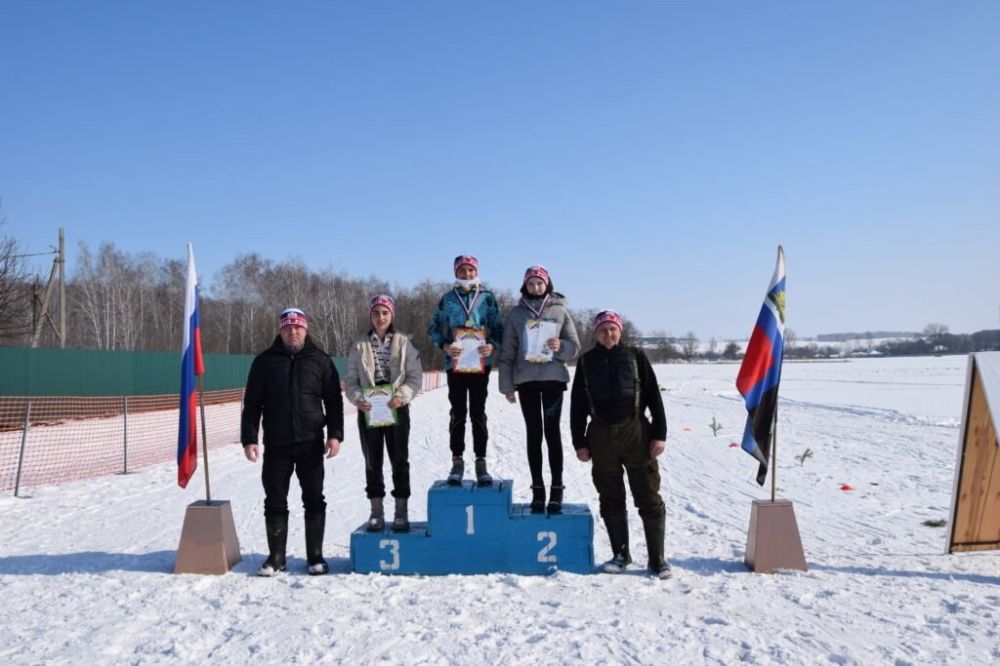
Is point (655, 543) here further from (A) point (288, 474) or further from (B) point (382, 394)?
(A) point (288, 474)

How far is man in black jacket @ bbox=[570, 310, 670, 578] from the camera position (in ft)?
17.3

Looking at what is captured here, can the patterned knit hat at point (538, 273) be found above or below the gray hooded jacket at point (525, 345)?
above

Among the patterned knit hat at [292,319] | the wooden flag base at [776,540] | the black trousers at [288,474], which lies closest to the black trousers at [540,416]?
the wooden flag base at [776,540]

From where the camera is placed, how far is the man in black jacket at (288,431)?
536 cm

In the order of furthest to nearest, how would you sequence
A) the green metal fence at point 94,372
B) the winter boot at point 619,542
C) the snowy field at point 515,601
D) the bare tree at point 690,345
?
the bare tree at point 690,345 → the green metal fence at point 94,372 → the winter boot at point 619,542 → the snowy field at point 515,601

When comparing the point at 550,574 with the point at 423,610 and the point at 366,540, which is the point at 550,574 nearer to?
the point at 423,610

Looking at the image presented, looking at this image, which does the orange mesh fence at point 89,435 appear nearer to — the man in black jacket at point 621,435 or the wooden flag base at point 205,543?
the wooden flag base at point 205,543

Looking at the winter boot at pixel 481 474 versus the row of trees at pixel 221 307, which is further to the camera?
the row of trees at pixel 221 307

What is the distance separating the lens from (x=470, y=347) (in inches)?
219

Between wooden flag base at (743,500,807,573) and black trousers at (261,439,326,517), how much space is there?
3.52m

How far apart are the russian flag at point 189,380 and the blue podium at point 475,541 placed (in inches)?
66.6

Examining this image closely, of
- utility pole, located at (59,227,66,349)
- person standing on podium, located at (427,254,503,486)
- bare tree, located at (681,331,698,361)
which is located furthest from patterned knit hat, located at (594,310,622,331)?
bare tree, located at (681,331,698,361)

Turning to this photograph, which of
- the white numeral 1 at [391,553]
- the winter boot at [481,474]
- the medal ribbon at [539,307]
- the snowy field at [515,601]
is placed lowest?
the snowy field at [515,601]

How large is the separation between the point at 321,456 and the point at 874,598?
4.29 m
